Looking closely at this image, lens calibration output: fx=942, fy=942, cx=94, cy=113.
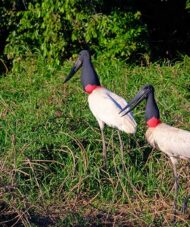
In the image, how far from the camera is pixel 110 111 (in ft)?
28.7

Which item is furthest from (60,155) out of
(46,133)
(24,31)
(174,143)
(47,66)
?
(24,31)

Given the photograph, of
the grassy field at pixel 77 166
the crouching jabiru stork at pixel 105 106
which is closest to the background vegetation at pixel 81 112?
the grassy field at pixel 77 166

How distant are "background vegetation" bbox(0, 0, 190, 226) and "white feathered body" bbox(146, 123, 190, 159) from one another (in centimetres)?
38

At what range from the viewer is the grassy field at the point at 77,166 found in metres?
7.25

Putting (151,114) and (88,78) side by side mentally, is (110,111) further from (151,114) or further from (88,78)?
(88,78)

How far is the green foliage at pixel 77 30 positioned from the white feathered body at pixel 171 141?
4.66 meters

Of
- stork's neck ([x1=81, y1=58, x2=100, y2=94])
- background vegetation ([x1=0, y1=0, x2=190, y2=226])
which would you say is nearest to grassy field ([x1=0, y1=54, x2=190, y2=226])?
background vegetation ([x1=0, y1=0, x2=190, y2=226])

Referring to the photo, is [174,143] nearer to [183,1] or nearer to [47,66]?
[47,66]

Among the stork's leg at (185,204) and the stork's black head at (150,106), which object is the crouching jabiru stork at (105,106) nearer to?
the stork's black head at (150,106)

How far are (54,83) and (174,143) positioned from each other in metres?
4.04

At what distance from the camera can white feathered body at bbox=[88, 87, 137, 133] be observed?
8.45 meters

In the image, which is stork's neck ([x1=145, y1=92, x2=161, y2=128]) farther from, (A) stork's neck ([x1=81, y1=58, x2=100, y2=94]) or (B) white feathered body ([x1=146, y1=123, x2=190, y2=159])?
(A) stork's neck ([x1=81, y1=58, x2=100, y2=94])

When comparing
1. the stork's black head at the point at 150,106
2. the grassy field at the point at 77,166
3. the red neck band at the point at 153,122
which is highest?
the stork's black head at the point at 150,106

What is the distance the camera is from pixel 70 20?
41.3 feet
